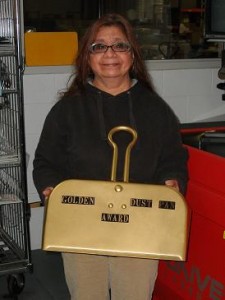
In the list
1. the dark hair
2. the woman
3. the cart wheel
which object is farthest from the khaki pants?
the cart wheel

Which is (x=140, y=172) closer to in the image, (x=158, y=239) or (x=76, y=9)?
(x=158, y=239)

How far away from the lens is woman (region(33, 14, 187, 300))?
5.87 feet

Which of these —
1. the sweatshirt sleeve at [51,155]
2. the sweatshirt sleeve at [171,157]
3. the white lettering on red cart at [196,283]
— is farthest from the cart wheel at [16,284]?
the sweatshirt sleeve at [171,157]

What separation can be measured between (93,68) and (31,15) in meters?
1.54

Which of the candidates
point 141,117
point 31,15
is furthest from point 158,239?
point 31,15

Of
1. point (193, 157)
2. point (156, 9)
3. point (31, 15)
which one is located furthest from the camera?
point (156, 9)

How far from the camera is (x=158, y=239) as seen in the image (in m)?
1.64

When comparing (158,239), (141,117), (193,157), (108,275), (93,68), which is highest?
(93,68)

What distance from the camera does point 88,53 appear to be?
1.85 m

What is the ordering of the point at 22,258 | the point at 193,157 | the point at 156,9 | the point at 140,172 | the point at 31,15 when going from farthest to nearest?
the point at 156,9 → the point at 31,15 → the point at 22,258 → the point at 193,157 → the point at 140,172

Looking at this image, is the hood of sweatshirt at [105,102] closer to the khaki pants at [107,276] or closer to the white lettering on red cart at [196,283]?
the khaki pants at [107,276]

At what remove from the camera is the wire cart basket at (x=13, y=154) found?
2.43 meters

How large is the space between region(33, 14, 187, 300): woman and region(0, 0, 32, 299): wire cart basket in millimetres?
653

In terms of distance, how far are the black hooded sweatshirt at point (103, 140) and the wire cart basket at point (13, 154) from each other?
0.67 m
